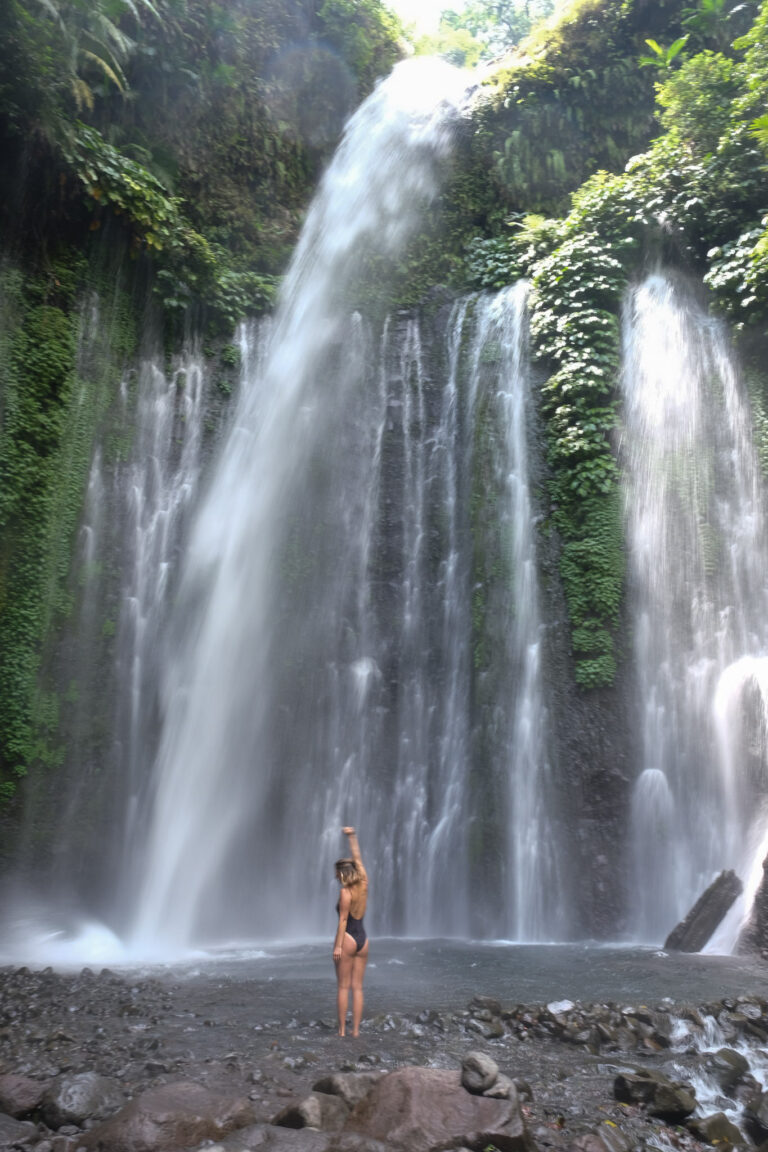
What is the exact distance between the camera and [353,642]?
1291 centimetres

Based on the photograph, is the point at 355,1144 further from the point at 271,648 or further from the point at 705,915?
the point at 271,648

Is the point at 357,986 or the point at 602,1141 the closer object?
the point at 602,1141

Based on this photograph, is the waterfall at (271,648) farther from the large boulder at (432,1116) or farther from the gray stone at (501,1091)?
the gray stone at (501,1091)

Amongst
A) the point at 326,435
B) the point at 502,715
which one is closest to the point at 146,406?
the point at 326,435

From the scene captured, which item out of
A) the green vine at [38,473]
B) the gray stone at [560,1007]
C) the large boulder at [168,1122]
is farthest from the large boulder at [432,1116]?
the green vine at [38,473]

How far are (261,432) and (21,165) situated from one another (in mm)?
5764

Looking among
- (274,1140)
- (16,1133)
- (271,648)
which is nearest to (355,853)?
(274,1140)

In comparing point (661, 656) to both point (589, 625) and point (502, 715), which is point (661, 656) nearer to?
point (589, 625)

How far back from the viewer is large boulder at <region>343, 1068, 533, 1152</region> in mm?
3570

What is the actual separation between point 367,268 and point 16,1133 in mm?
16265

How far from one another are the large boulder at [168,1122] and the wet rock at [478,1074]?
107 cm

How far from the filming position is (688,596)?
12.1 m

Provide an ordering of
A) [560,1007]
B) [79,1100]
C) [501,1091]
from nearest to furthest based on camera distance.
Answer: [501,1091], [79,1100], [560,1007]

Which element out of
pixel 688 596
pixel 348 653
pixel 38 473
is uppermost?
pixel 38 473
